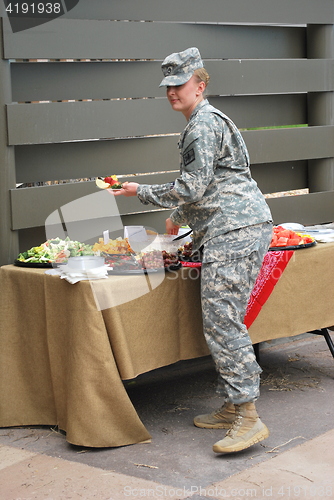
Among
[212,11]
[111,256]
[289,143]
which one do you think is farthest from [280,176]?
[111,256]

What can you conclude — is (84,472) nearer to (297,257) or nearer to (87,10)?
(297,257)

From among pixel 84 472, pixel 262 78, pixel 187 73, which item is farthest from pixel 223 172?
pixel 262 78

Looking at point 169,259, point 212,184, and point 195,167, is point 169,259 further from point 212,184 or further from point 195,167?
point 195,167

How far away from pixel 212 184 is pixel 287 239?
3.31ft

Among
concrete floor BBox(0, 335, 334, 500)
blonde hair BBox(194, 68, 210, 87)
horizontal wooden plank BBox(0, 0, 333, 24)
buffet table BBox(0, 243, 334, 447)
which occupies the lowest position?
concrete floor BBox(0, 335, 334, 500)

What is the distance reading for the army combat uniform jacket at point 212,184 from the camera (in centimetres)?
366

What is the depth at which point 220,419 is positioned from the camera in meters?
4.18

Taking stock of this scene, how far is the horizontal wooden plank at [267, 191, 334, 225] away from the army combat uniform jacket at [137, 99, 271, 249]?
7.43 feet

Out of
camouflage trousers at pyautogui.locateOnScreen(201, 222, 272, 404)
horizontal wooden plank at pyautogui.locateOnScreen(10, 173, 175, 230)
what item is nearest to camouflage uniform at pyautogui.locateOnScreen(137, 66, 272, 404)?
camouflage trousers at pyautogui.locateOnScreen(201, 222, 272, 404)

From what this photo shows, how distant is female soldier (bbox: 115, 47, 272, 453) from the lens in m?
3.73

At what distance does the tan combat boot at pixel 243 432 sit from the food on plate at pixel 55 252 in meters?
1.21

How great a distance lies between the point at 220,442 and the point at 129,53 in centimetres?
274

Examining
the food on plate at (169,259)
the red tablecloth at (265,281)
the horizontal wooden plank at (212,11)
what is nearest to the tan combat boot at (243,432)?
the red tablecloth at (265,281)

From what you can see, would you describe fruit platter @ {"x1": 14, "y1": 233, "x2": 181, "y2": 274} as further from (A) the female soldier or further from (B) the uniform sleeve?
(B) the uniform sleeve
